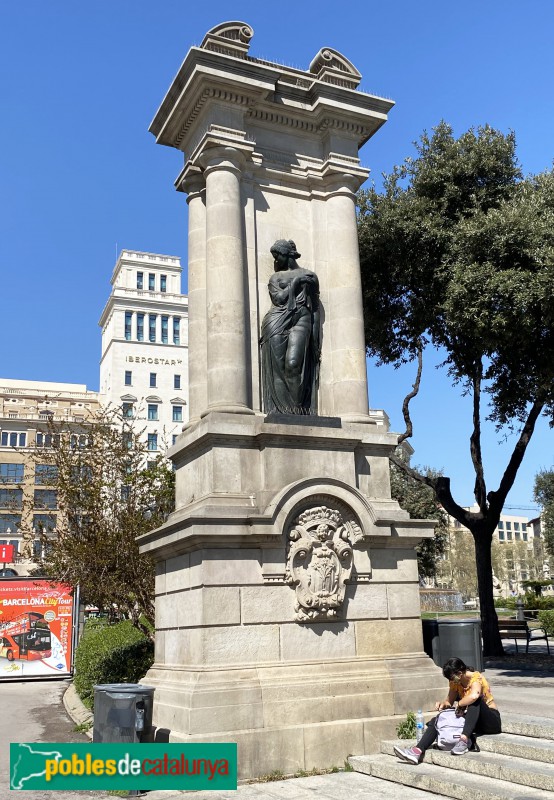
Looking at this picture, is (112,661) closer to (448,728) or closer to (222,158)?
(448,728)

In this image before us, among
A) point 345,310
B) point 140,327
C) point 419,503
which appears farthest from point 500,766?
point 140,327

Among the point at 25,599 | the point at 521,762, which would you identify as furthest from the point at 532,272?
the point at 25,599

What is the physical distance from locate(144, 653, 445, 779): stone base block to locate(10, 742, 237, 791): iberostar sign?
8.1 inches

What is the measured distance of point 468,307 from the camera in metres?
18.0

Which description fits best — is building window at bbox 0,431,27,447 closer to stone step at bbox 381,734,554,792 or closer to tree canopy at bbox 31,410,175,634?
tree canopy at bbox 31,410,175,634

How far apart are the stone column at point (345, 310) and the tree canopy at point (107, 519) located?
30.7 feet

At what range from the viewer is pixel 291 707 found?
9461 mm

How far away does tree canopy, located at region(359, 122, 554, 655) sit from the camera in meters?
17.6

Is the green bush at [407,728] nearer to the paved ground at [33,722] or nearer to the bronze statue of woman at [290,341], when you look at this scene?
the paved ground at [33,722]

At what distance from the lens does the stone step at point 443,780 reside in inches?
293

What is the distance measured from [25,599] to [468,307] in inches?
676

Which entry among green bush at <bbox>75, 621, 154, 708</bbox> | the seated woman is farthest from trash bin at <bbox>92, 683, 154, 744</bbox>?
green bush at <bbox>75, 621, 154, 708</bbox>

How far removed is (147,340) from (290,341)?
291 ft

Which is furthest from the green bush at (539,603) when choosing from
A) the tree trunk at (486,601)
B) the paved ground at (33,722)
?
the paved ground at (33,722)
